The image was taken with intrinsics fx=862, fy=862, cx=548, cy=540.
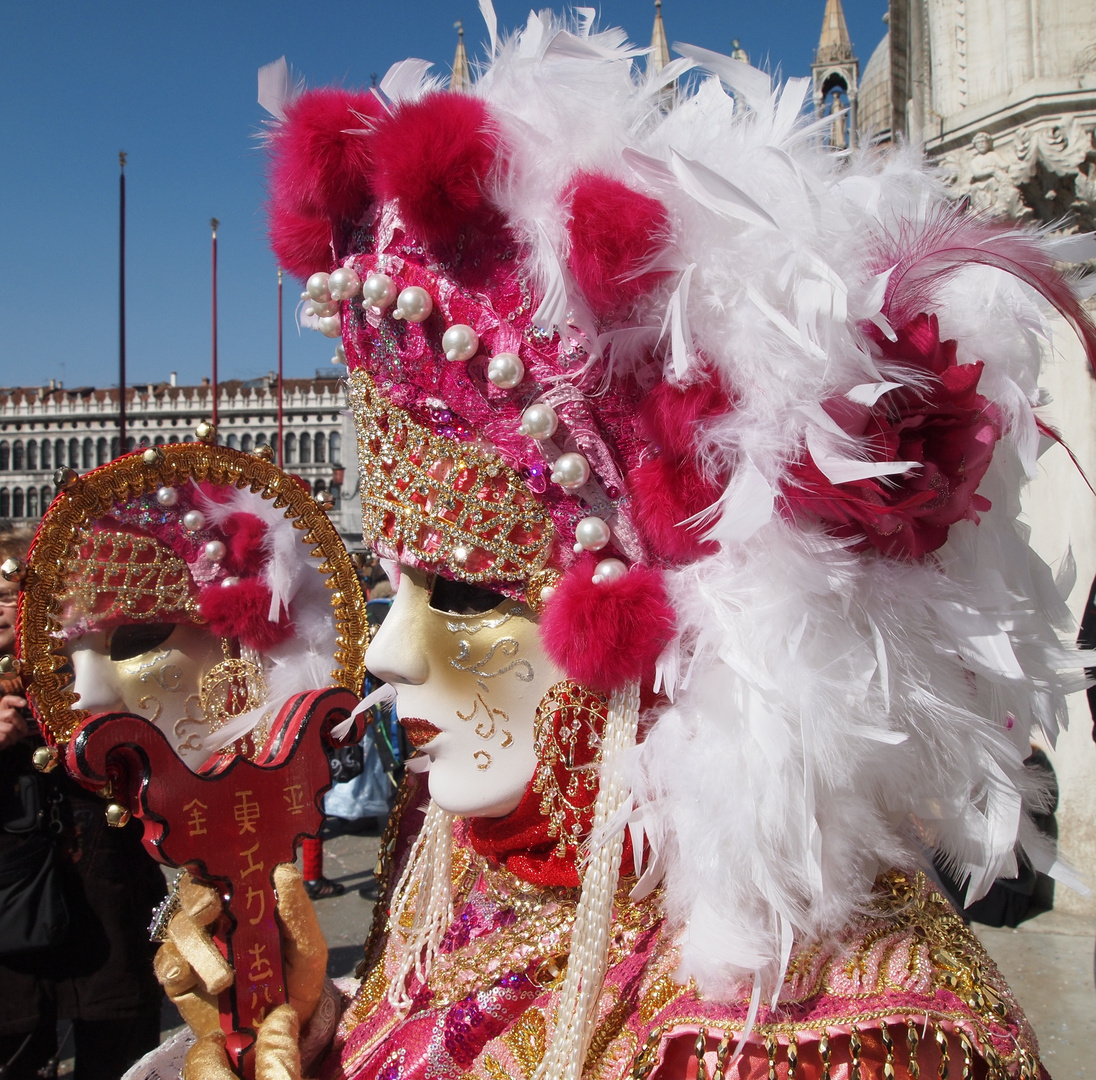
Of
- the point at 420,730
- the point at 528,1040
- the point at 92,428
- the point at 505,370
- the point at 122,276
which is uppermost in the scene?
the point at 92,428

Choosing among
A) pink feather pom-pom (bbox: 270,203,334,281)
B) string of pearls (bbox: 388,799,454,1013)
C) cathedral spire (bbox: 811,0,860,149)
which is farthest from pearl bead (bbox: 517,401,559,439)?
cathedral spire (bbox: 811,0,860,149)

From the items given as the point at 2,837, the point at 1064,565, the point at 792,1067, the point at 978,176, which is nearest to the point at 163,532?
the point at 2,837

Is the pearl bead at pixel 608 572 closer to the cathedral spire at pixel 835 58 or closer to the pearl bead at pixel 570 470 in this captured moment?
the pearl bead at pixel 570 470

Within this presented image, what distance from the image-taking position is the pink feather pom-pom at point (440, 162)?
1.13 metres

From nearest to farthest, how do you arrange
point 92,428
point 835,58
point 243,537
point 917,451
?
point 917,451 → point 243,537 → point 835,58 → point 92,428

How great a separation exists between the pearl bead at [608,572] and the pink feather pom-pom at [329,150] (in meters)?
0.65

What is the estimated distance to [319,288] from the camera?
1.28 metres

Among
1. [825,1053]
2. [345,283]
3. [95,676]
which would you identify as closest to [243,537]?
[95,676]

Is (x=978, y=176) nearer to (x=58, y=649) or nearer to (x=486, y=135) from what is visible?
(x=486, y=135)

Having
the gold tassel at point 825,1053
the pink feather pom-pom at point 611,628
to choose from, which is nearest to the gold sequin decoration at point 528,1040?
the gold tassel at point 825,1053

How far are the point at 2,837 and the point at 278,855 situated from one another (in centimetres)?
150

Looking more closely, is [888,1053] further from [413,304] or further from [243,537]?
[243,537]

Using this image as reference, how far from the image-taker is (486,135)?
1146mm

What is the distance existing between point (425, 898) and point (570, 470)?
878mm
